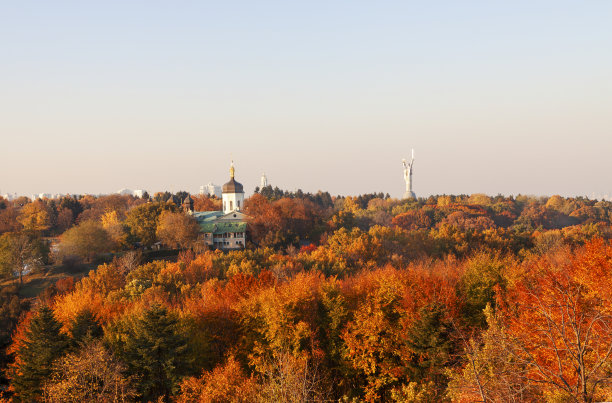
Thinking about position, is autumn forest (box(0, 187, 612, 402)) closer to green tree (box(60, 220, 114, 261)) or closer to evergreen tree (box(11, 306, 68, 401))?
evergreen tree (box(11, 306, 68, 401))

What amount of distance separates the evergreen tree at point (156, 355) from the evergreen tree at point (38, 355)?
180 inches

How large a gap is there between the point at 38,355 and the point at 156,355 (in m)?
7.52

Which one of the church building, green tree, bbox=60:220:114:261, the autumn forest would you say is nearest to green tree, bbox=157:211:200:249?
the church building

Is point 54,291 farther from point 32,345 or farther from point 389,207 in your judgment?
point 389,207

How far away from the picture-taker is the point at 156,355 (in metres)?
28.3

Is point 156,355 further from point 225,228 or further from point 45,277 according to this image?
point 225,228

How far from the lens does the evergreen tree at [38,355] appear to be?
2886 cm

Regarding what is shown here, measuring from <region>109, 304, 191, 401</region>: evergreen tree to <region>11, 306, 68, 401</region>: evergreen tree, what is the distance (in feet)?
15.0

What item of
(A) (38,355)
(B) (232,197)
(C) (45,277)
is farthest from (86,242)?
(A) (38,355)

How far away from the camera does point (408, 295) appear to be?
32344 millimetres

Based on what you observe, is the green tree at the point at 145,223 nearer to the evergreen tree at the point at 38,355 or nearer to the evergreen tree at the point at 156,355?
the evergreen tree at the point at 38,355

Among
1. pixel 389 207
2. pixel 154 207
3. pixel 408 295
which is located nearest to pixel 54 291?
pixel 154 207

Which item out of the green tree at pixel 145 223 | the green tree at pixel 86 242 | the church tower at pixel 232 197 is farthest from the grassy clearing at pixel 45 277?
the church tower at pixel 232 197

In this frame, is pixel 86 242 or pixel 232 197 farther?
pixel 232 197
